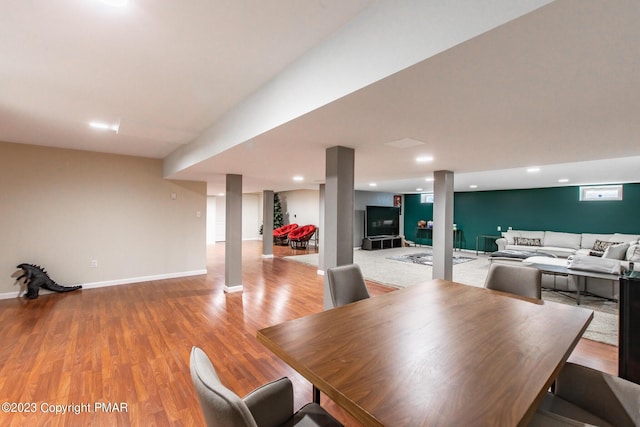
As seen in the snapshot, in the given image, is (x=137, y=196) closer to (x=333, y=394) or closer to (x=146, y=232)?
(x=146, y=232)

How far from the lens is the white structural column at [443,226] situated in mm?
→ 4352

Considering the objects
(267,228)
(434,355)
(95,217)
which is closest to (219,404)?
(434,355)

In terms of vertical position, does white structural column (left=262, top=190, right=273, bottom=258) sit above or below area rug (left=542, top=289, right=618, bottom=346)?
above

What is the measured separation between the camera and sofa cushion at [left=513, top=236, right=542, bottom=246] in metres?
7.91

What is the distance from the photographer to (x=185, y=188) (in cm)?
595

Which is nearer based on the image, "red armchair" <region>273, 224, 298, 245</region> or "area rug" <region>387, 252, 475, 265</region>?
"area rug" <region>387, 252, 475, 265</region>

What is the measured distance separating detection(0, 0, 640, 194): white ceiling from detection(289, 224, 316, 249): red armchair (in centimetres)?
664

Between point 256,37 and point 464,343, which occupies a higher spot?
point 256,37

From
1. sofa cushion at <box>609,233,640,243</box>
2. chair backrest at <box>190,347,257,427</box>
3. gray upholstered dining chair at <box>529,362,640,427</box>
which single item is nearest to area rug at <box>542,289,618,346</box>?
gray upholstered dining chair at <box>529,362,640,427</box>

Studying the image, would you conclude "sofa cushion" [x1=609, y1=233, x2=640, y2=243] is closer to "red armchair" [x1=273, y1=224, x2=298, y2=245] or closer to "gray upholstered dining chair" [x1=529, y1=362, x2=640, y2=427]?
"gray upholstered dining chair" [x1=529, y1=362, x2=640, y2=427]

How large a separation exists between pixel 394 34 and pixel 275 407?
5.56 ft

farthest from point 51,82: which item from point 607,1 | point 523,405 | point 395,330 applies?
point 523,405

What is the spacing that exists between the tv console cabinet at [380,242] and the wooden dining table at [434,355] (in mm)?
8105

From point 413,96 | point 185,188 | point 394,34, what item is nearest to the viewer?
point 394,34
